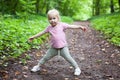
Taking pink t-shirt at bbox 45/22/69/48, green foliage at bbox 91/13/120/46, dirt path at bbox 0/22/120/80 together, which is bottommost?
dirt path at bbox 0/22/120/80

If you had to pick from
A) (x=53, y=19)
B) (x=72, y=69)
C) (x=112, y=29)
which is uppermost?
(x=53, y=19)

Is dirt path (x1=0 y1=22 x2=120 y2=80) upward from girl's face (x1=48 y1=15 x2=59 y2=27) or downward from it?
downward

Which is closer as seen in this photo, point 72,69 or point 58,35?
point 58,35

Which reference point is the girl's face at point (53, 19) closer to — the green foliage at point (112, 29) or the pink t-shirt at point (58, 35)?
the pink t-shirt at point (58, 35)

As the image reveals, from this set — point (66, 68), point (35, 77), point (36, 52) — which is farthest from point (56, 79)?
point (36, 52)

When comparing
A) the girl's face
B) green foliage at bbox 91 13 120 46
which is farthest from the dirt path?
green foliage at bbox 91 13 120 46

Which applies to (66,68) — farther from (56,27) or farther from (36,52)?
(36,52)

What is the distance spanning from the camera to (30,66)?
6.97 m

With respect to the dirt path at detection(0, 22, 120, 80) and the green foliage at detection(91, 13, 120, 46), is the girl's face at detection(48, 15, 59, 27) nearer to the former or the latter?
the dirt path at detection(0, 22, 120, 80)

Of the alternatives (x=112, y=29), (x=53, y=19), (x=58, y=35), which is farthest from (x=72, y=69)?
(x=112, y=29)

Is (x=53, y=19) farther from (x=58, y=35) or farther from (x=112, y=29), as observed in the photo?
(x=112, y=29)

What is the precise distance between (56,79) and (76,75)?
593 millimetres

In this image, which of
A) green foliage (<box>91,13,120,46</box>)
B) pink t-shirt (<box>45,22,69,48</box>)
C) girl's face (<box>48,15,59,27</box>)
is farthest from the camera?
green foliage (<box>91,13,120,46</box>)

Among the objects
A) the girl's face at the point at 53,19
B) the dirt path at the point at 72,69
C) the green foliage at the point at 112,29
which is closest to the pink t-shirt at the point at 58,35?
the girl's face at the point at 53,19
